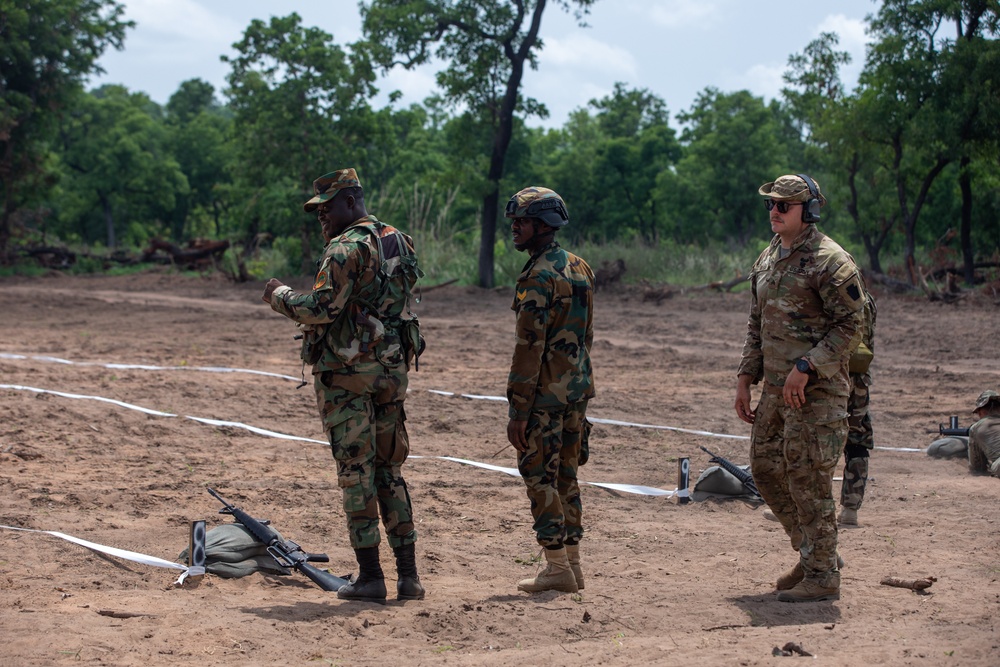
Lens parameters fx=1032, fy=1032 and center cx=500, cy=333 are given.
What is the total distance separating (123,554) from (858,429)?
433 centimetres

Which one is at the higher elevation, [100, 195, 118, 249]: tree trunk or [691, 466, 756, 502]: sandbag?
[100, 195, 118, 249]: tree trunk

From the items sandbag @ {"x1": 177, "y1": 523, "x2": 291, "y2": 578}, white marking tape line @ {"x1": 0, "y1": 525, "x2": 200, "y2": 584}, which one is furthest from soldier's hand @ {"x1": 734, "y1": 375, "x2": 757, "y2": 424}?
white marking tape line @ {"x1": 0, "y1": 525, "x2": 200, "y2": 584}

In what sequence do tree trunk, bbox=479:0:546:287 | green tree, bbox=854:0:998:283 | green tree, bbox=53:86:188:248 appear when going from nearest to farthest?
1. green tree, bbox=854:0:998:283
2. tree trunk, bbox=479:0:546:287
3. green tree, bbox=53:86:188:248

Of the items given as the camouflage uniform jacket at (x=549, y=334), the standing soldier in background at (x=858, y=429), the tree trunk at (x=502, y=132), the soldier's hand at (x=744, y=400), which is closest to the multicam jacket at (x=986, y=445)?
the standing soldier in background at (x=858, y=429)

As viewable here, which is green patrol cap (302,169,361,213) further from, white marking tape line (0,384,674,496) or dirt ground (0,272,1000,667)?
white marking tape line (0,384,674,496)

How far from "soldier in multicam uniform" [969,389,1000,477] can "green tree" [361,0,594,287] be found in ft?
58.2

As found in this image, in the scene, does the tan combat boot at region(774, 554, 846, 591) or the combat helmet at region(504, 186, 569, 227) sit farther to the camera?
the tan combat boot at region(774, 554, 846, 591)

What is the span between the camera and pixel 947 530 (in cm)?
634

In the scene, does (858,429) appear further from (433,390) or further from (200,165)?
(200,165)

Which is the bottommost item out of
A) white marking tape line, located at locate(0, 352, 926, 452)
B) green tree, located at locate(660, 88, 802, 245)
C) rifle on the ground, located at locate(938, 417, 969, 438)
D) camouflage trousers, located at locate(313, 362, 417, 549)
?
white marking tape line, located at locate(0, 352, 926, 452)

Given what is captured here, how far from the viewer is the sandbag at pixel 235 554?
17.6 ft

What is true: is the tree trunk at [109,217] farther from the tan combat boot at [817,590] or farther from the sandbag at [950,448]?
the tan combat boot at [817,590]

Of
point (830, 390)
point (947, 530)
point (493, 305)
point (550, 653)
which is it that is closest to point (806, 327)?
point (830, 390)

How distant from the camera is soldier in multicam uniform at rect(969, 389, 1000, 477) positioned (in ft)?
25.4
